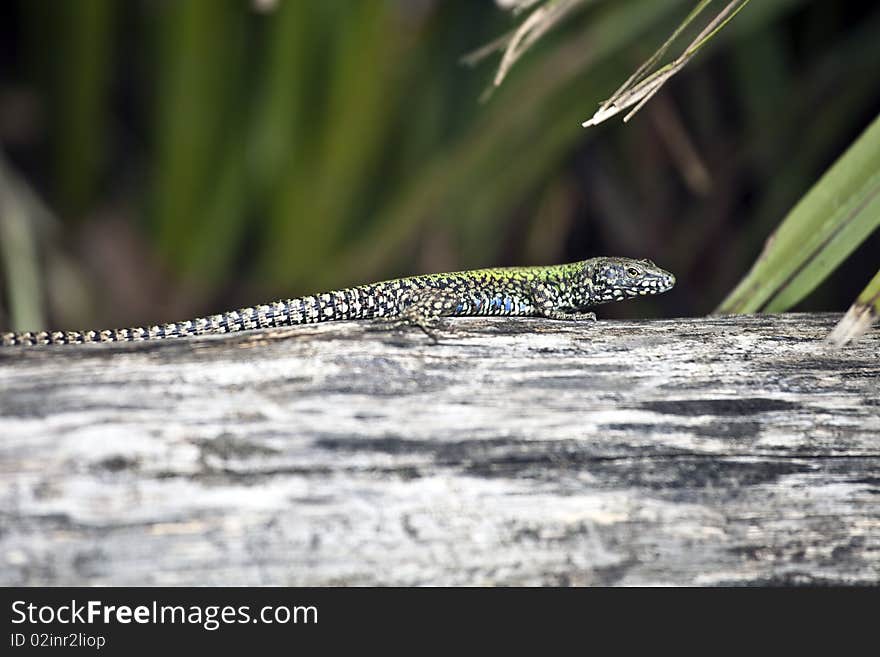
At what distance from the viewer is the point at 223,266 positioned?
5621mm

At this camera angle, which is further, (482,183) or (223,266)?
(223,266)

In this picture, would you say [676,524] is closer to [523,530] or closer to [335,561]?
[523,530]

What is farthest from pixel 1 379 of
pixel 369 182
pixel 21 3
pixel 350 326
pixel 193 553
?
pixel 21 3

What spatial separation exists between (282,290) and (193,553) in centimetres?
333

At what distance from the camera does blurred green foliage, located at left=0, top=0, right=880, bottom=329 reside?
496 centimetres

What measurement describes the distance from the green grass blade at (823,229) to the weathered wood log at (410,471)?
0.47 metres

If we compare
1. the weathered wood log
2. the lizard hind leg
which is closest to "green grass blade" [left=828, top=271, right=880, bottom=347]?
the weathered wood log

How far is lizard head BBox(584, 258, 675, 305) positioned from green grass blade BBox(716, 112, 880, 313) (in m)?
1.50

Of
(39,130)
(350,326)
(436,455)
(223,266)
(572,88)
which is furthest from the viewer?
(39,130)

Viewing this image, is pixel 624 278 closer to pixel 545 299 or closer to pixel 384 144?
pixel 545 299

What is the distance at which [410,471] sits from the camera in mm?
2598

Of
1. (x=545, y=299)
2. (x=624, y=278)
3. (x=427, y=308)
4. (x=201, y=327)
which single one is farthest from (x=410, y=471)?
(x=624, y=278)

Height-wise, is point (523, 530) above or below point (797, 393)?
below

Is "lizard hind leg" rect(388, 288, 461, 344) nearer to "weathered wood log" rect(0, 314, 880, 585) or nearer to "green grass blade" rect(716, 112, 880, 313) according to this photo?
"weathered wood log" rect(0, 314, 880, 585)
